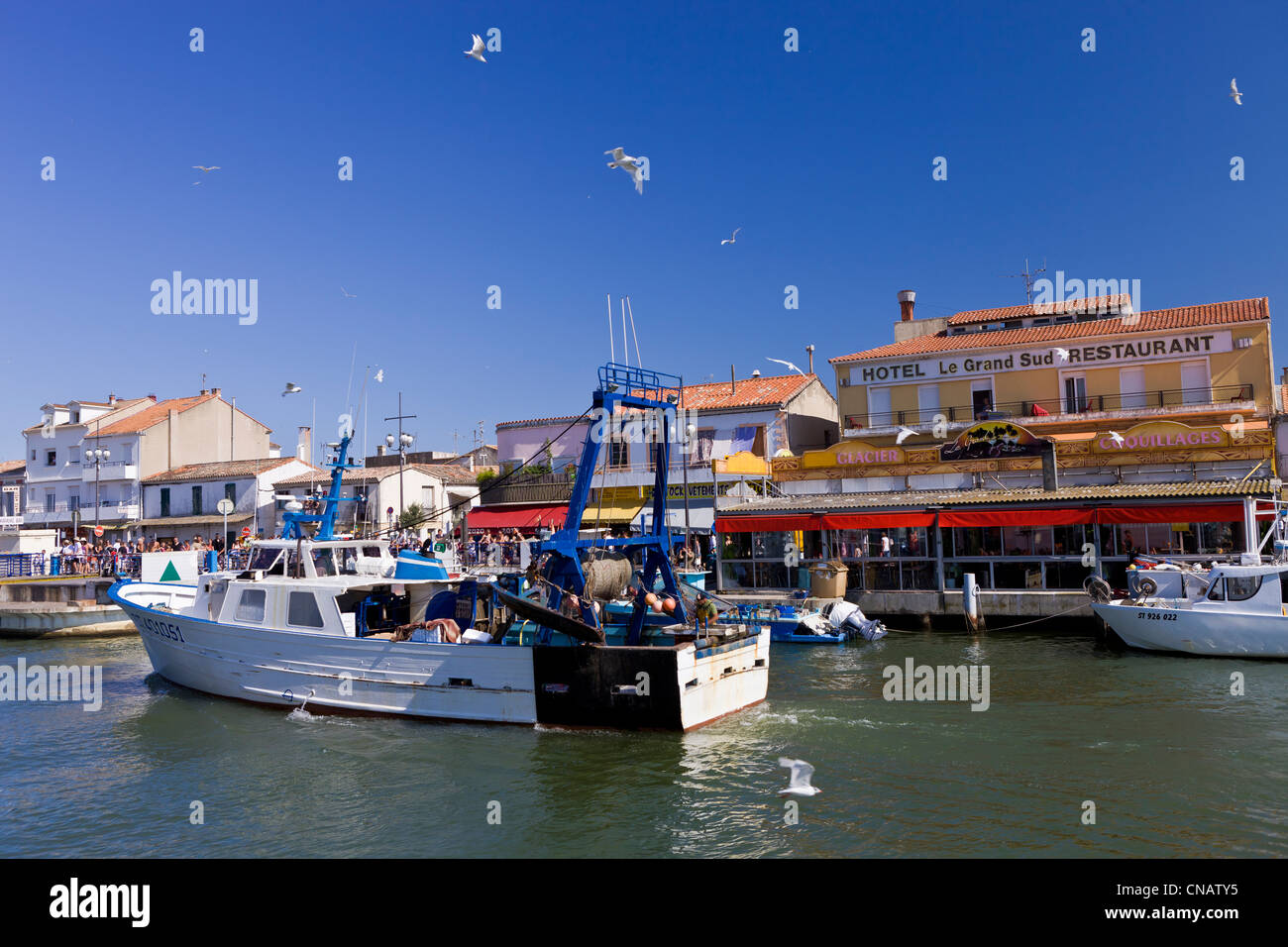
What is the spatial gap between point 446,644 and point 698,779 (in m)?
5.27

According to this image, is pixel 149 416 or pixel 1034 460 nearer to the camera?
pixel 1034 460

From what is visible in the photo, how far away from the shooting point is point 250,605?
17891 millimetres

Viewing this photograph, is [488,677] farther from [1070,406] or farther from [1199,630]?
[1070,406]

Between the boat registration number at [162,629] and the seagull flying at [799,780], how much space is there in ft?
43.7

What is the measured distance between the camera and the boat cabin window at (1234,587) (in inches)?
797

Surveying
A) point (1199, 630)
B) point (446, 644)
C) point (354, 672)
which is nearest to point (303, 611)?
point (354, 672)

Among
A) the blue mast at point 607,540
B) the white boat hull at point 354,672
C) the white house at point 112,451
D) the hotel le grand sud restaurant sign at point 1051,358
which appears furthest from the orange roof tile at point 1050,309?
the white house at point 112,451

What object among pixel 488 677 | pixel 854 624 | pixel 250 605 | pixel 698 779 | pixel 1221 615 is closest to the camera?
pixel 698 779

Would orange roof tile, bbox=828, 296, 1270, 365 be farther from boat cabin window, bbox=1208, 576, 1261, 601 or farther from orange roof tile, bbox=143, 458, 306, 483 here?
orange roof tile, bbox=143, 458, 306, 483

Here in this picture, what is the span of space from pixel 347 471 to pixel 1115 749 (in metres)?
43.9

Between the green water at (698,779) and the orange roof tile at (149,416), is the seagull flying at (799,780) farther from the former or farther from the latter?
the orange roof tile at (149,416)

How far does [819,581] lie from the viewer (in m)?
28.3
